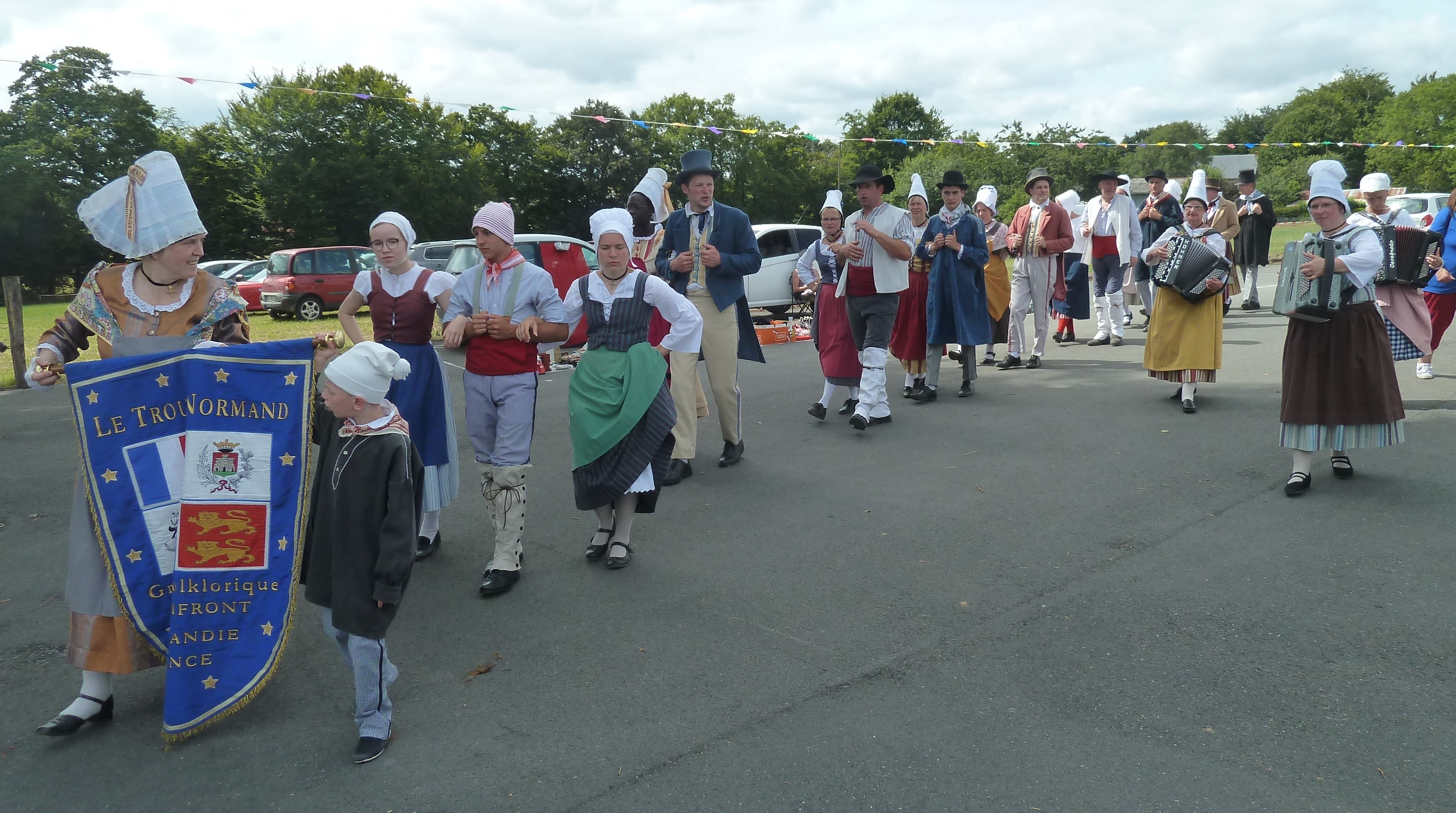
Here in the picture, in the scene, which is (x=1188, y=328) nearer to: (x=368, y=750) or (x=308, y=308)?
(x=368, y=750)

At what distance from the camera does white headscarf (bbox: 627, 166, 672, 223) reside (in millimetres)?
7457

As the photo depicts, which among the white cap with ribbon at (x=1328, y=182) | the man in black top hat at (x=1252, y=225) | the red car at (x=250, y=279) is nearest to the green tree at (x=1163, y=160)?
the man in black top hat at (x=1252, y=225)

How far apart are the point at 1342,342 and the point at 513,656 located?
5073mm

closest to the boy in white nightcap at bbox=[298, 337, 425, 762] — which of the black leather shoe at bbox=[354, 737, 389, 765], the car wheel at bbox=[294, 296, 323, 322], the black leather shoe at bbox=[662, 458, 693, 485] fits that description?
the black leather shoe at bbox=[354, 737, 389, 765]

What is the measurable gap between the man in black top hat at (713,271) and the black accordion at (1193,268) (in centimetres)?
361

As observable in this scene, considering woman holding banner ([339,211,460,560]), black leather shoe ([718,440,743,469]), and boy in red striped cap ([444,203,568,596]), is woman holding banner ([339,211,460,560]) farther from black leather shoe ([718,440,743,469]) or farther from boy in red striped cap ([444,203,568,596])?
black leather shoe ([718,440,743,469])

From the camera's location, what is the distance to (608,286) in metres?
5.14

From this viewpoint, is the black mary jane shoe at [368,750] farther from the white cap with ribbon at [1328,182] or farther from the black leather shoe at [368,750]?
the white cap with ribbon at [1328,182]

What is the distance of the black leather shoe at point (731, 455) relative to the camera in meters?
7.25

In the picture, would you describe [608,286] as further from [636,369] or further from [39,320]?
[39,320]

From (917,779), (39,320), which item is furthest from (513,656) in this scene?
(39,320)

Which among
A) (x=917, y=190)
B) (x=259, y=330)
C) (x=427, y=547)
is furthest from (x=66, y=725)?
(x=259, y=330)

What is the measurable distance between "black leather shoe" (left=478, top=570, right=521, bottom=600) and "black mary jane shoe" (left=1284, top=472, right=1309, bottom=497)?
4448mm

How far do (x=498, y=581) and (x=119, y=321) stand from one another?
197cm
